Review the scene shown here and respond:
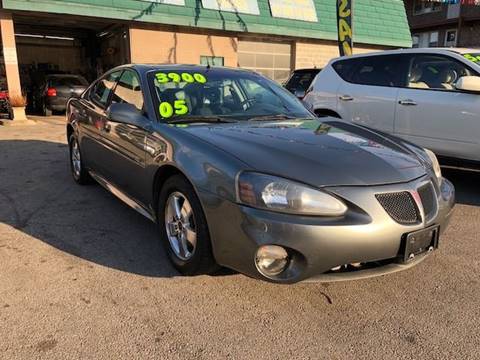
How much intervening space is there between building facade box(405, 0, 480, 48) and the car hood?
2933cm

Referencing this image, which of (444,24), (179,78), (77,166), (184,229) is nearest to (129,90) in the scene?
(179,78)

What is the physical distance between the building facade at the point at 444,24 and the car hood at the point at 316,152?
2933 cm

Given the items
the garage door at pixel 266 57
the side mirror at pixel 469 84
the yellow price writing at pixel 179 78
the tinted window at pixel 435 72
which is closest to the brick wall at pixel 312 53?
the garage door at pixel 266 57

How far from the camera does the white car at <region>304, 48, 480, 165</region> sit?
551cm

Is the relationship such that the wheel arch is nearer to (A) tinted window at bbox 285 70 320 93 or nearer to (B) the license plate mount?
(B) the license plate mount

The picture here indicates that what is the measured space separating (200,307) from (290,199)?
94 cm

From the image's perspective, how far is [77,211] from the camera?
4.96 metres

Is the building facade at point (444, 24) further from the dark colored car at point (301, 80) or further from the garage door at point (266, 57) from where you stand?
the dark colored car at point (301, 80)

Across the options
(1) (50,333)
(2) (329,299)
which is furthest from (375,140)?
(1) (50,333)

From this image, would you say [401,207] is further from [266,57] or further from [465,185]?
[266,57]

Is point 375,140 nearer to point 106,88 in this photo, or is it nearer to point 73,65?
point 106,88

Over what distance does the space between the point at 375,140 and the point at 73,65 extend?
85.5ft

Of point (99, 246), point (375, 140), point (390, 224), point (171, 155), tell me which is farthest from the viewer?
point (99, 246)

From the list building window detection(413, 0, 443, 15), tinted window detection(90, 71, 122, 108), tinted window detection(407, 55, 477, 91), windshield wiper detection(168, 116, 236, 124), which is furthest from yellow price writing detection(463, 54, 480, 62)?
building window detection(413, 0, 443, 15)
